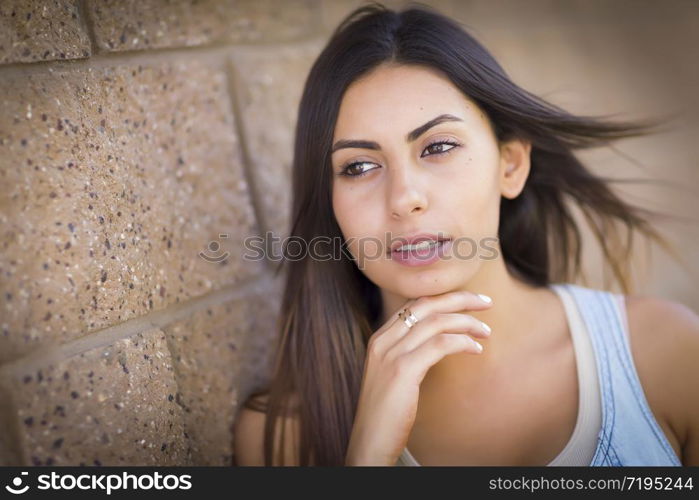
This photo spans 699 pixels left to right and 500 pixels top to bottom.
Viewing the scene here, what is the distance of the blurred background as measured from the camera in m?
1.45

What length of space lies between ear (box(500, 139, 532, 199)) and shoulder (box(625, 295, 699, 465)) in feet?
1.81

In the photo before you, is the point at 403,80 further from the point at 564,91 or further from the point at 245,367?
the point at 564,91

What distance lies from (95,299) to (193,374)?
1.40 ft

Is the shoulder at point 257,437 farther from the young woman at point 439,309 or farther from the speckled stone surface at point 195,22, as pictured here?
the speckled stone surface at point 195,22

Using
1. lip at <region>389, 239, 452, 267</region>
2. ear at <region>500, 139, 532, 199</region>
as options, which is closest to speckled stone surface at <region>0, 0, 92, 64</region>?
lip at <region>389, 239, 452, 267</region>

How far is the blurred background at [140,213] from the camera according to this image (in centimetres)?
145

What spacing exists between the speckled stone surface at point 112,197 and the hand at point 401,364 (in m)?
0.63

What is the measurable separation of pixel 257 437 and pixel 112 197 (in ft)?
2.90

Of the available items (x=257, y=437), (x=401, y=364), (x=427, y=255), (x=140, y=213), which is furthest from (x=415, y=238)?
(x=257, y=437)

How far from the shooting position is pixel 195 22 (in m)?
2.09

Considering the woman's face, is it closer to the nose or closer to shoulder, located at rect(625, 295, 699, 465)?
the nose

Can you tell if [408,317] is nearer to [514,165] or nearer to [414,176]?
[414,176]

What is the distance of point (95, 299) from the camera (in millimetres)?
1573
